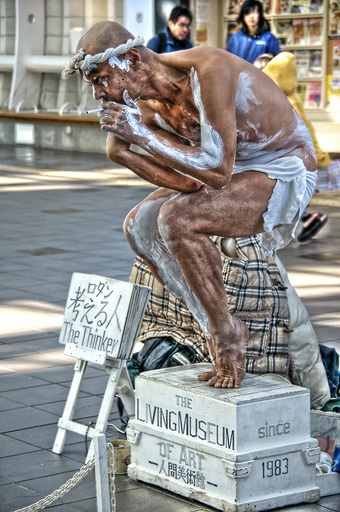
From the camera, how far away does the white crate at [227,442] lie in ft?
10.9

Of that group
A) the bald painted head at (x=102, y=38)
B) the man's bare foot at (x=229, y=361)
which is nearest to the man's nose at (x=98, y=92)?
the bald painted head at (x=102, y=38)

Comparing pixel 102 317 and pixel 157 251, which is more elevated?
pixel 157 251

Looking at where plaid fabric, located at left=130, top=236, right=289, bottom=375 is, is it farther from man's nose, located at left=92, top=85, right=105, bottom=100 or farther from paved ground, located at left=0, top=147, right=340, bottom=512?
man's nose, located at left=92, top=85, right=105, bottom=100

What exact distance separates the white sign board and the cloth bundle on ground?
1.78 feet

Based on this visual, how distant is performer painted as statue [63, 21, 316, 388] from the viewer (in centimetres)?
340

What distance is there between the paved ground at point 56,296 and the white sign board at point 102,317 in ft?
1.35

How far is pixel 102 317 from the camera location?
3840 millimetres

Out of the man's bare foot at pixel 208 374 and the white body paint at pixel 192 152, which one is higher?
the white body paint at pixel 192 152

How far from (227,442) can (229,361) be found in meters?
0.34

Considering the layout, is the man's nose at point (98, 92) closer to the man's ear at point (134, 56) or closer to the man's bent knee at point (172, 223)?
the man's ear at point (134, 56)

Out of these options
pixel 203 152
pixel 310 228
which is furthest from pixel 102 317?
pixel 310 228

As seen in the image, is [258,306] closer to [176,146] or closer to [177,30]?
[176,146]

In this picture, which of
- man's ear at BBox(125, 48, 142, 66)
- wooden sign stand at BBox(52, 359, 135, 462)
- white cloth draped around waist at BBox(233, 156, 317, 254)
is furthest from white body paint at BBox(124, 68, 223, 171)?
wooden sign stand at BBox(52, 359, 135, 462)

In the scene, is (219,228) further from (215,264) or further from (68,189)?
(68,189)
